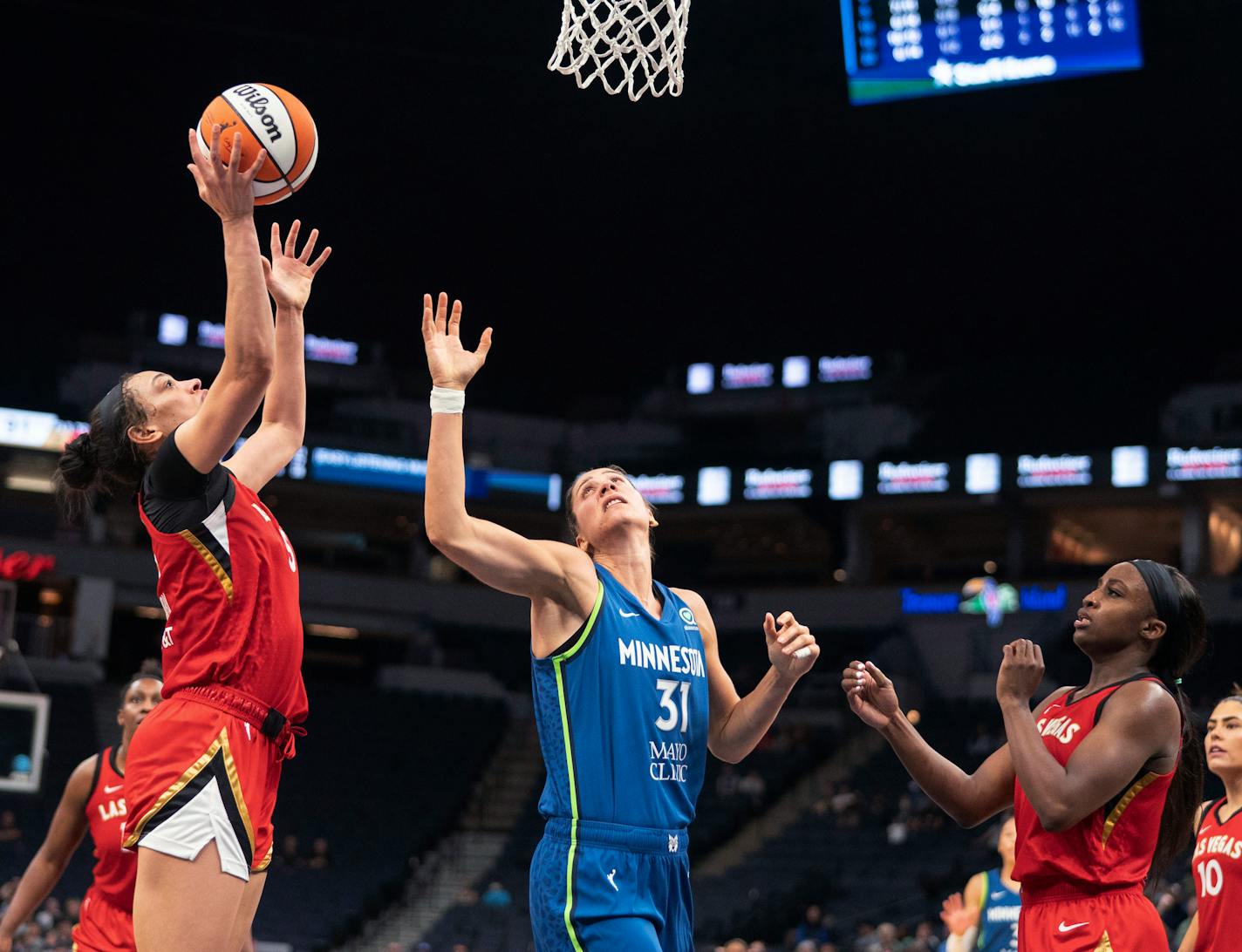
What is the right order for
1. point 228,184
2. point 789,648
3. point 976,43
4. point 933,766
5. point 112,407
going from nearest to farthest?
point 228,184, point 112,407, point 789,648, point 933,766, point 976,43

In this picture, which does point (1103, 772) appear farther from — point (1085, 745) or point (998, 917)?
point (998, 917)

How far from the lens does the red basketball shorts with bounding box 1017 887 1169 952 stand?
396 cm

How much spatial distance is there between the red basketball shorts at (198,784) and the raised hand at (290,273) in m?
1.38

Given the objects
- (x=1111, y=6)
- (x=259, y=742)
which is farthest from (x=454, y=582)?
(x=259, y=742)

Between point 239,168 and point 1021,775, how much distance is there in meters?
2.75

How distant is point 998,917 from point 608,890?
3.98 m

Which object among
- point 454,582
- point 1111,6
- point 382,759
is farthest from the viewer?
point 454,582

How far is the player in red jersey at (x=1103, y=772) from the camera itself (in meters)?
3.96

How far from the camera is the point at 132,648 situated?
34531 millimetres

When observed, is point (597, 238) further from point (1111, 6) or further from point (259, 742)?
point (259, 742)


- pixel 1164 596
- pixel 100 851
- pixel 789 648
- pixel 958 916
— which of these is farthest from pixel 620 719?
pixel 958 916

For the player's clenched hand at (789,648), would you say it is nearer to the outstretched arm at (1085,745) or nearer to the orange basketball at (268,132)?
the outstretched arm at (1085,745)

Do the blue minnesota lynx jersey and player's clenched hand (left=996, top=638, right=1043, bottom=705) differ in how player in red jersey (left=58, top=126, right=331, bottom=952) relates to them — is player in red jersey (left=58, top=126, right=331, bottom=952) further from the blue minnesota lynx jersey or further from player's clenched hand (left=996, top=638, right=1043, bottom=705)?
player's clenched hand (left=996, top=638, right=1043, bottom=705)

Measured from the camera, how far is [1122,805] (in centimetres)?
405
